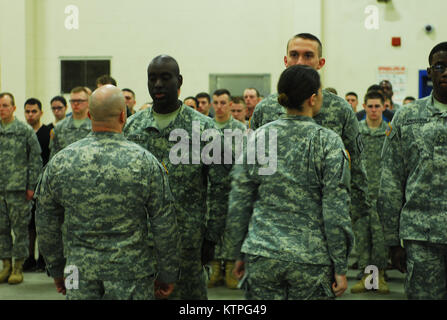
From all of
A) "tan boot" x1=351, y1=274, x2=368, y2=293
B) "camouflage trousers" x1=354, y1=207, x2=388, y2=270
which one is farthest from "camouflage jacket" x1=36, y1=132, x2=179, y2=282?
"camouflage trousers" x1=354, y1=207, x2=388, y2=270

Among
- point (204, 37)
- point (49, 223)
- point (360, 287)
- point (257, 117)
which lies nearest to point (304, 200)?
point (257, 117)

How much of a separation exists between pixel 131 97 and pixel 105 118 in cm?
388

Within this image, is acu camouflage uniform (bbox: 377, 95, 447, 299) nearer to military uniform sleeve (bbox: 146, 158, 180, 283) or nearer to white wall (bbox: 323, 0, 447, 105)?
military uniform sleeve (bbox: 146, 158, 180, 283)

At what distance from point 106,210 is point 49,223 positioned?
328mm

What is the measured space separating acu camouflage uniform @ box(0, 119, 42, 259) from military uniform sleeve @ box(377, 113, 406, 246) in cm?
358

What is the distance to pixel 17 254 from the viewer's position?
5.18 metres

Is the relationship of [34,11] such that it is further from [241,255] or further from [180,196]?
[241,255]

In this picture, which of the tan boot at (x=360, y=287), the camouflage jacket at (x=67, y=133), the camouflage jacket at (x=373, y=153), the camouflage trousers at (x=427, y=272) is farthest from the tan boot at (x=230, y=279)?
the camouflage trousers at (x=427, y=272)

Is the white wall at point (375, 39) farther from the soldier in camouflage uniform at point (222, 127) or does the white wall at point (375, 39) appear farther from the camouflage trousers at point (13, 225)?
the camouflage trousers at point (13, 225)

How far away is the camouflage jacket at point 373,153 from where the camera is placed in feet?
17.0

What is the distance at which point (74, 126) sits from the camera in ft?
17.2

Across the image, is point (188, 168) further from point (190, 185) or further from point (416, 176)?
point (416, 176)
